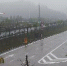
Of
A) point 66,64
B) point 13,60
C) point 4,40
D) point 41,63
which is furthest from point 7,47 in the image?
point 66,64

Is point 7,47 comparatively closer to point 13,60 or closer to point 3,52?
point 3,52

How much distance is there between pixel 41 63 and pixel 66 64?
12.4 ft

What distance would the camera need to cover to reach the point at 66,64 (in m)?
24.4

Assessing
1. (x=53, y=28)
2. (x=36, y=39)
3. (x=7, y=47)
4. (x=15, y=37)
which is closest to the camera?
(x=7, y=47)

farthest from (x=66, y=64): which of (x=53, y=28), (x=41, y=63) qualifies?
(x=53, y=28)

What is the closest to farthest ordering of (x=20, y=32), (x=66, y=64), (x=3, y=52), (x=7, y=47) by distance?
(x=66, y=64) < (x=3, y=52) < (x=7, y=47) < (x=20, y=32)

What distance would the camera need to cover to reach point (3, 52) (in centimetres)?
3216

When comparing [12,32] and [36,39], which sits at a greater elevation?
[12,32]

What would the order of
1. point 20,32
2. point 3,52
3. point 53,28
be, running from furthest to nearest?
point 53,28, point 20,32, point 3,52

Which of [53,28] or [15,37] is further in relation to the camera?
[53,28]

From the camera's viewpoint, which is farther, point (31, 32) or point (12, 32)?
point (31, 32)

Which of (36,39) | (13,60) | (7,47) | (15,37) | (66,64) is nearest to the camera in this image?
(66,64)

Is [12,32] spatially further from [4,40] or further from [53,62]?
[53,62]

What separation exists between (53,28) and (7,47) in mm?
37776
